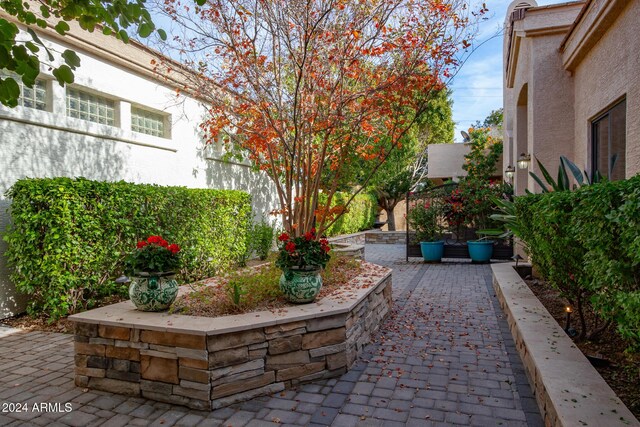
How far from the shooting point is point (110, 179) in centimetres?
710

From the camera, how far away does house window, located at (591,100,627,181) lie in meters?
5.60

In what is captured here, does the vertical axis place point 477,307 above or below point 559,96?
below

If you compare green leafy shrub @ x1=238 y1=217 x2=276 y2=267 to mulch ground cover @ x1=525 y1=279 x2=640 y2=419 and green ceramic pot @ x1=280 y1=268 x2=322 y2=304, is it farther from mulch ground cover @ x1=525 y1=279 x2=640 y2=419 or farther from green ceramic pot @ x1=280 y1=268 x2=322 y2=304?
mulch ground cover @ x1=525 y1=279 x2=640 y2=419

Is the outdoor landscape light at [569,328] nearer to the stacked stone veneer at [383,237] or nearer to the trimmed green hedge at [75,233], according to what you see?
the trimmed green hedge at [75,233]

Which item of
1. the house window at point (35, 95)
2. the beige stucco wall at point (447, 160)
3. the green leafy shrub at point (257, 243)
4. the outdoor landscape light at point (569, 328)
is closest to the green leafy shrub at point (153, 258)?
the house window at point (35, 95)

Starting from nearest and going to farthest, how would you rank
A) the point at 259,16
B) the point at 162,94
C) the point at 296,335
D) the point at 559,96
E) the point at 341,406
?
1. the point at 341,406
2. the point at 296,335
3. the point at 259,16
4. the point at 559,96
5. the point at 162,94

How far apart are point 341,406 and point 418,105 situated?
4140 millimetres

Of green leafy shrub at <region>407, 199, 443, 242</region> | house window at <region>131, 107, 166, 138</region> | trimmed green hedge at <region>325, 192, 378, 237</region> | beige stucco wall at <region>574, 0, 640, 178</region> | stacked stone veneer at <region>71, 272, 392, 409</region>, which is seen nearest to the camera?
stacked stone veneer at <region>71, 272, 392, 409</region>

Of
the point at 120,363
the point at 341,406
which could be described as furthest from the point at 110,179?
the point at 341,406

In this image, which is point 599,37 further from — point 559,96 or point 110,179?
point 110,179

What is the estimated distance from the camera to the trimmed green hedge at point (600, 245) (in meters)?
2.27

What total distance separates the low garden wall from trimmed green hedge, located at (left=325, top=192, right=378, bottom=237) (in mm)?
11519

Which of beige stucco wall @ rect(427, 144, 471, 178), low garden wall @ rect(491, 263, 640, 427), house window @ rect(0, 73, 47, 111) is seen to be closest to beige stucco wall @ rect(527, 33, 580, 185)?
low garden wall @ rect(491, 263, 640, 427)

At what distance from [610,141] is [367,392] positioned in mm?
5173
